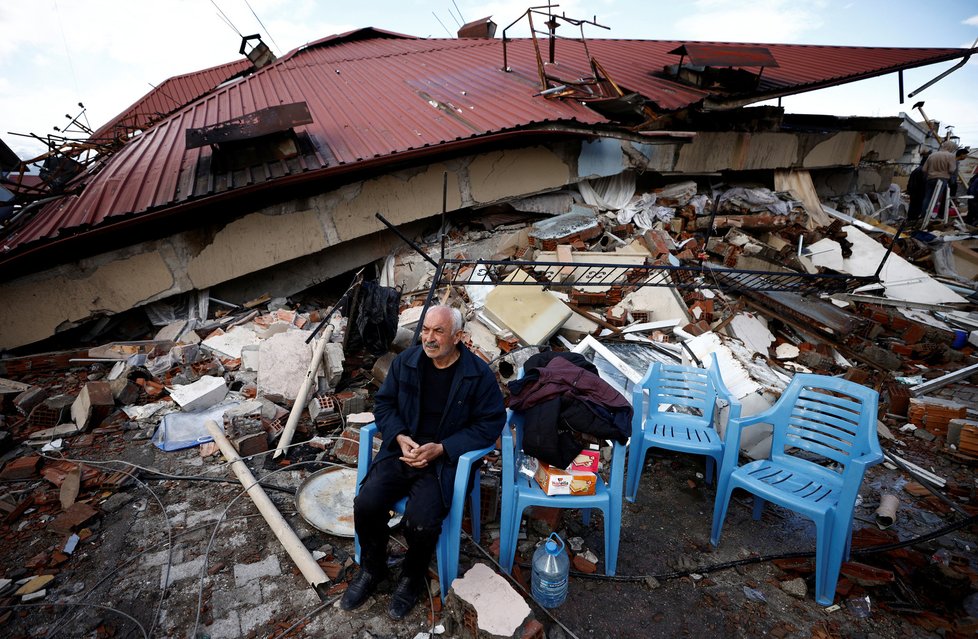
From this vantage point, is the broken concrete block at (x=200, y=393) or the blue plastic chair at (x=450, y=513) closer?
the blue plastic chair at (x=450, y=513)

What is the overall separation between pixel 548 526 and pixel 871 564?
2231mm

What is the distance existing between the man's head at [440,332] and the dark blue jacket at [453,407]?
4.9 inches

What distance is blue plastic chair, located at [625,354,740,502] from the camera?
3594 mm

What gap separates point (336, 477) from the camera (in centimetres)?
377

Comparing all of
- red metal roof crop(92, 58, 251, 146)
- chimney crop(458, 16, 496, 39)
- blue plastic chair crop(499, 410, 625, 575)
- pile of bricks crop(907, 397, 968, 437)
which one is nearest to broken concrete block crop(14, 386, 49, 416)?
blue plastic chair crop(499, 410, 625, 575)

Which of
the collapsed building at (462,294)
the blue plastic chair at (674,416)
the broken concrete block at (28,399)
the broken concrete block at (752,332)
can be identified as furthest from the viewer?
the broken concrete block at (752,332)

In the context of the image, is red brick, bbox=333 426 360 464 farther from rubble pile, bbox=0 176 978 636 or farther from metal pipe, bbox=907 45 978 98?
metal pipe, bbox=907 45 978 98

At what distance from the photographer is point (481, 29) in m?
12.3

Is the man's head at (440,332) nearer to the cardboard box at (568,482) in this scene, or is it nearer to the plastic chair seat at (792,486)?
the cardboard box at (568,482)

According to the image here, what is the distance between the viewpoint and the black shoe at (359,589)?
9.04 ft

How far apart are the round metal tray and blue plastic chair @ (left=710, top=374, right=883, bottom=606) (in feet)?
9.04

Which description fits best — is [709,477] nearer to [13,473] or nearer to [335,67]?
[13,473]

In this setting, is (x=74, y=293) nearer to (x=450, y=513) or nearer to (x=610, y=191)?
(x=450, y=513)

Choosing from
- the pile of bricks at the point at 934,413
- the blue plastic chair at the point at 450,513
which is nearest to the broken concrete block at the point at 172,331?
the blue plastic chair at the point at 450,513
